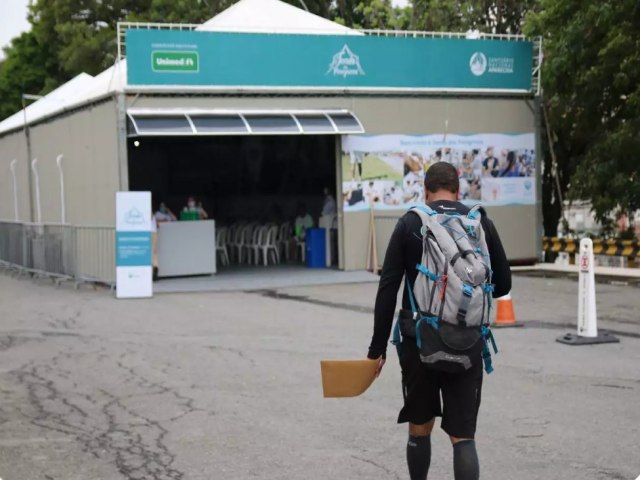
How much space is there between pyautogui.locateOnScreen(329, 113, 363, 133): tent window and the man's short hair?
1472cm

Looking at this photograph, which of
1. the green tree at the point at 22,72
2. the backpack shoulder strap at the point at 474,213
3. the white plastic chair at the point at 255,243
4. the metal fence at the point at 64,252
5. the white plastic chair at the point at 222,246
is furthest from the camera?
the green tree at the point at 22,72

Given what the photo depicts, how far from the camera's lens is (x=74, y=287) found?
18.5 meters

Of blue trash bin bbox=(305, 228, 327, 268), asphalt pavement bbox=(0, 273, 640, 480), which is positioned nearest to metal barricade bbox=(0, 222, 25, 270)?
blue trash bin bbox=(305, 228, 327, 268)

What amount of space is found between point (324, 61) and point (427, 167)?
3.34m

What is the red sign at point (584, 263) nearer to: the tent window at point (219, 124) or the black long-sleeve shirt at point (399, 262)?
the black long-sleeve shirt at point (399, 262)

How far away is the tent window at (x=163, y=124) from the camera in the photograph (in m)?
17.9

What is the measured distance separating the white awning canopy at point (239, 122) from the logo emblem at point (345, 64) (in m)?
0.86

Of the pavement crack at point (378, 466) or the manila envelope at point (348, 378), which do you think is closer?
the manila envelope at point (348, 378)

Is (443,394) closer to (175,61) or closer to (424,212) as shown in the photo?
(424,212)

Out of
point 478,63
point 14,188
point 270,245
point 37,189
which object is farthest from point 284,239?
point 14,188

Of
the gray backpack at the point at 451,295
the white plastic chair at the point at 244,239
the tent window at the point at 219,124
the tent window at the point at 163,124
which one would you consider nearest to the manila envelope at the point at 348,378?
the gray backpack at the point at 451,295

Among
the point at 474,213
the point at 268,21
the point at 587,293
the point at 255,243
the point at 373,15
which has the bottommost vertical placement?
the point at 255,243

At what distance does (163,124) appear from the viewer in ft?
59.5

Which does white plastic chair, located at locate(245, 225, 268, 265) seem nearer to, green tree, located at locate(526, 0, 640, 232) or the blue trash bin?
the blue trash bin
